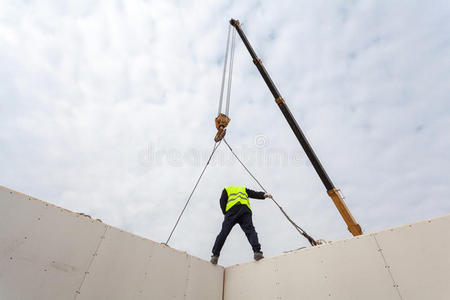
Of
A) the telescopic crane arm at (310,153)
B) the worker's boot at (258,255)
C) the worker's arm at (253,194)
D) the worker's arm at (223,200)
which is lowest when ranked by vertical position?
the worker's boot at (258,255)

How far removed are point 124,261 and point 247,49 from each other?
8.30 m

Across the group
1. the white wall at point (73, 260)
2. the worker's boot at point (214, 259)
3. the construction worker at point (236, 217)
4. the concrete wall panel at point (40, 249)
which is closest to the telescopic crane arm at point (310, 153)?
the construction worker at point (236, 217)

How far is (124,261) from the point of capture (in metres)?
2.55

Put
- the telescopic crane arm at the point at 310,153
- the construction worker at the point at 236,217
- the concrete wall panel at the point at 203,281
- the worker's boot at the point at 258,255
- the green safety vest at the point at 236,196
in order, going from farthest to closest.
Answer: the telescopic crane arm at the point at 310,153
the green safety vest at the point at 236,196
the construction worker at the point at 236,217
the worker's boot at the point at 258,255
the concrete wall panel at the point at 203,281

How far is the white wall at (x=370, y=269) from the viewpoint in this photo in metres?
1.89

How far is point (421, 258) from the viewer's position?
196cm

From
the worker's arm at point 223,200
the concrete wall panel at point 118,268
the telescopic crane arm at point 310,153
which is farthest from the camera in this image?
the telescopic crane arm at point 310,153

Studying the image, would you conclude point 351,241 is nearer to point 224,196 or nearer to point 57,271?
point 224,196

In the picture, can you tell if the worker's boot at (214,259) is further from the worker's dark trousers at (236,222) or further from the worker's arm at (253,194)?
the worker's arm at (253,194)

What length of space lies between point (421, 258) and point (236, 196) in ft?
7.88

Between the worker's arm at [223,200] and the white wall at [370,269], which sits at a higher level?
the worker's arm at [223,200]

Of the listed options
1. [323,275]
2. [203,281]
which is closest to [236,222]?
[203,281]

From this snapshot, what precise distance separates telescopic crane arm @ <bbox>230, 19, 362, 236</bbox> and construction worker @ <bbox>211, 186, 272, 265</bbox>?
2.58 metres

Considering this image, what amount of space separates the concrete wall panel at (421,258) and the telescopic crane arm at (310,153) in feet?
9.85
